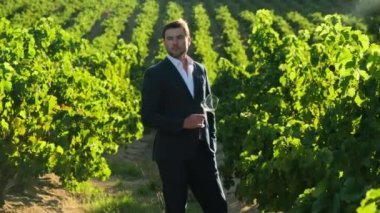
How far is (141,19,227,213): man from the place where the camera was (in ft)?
12.9

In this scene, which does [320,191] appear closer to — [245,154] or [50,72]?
[245,154]

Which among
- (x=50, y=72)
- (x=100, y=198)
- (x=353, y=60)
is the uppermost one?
(x=50, y=72)

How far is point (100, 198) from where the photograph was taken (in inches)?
344

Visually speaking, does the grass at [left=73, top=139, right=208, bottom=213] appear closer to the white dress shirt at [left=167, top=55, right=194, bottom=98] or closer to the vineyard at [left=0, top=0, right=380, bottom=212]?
the vineyard at [left=0, top=0, right=380, bottom=212]

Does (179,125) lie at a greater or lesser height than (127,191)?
greater

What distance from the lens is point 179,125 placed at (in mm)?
3875

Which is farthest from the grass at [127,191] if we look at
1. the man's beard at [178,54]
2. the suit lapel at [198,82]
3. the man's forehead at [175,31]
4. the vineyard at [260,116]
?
→ the man's forehead at [175,31]

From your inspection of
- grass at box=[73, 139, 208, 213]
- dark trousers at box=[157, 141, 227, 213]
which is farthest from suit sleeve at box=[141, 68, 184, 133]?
grass at box=[73, 139, 208, 213]

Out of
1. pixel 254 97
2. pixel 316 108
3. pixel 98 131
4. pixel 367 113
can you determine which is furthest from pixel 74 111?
pixel 367 113

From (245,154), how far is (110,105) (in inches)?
139

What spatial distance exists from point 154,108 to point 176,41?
46 centimetres

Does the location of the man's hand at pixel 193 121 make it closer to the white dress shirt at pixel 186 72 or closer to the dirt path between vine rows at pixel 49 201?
the white dress shirt at pixel 186 72

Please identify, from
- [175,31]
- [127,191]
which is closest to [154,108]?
[175,31]

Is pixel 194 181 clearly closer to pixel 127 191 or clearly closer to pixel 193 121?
pixel 193 121
